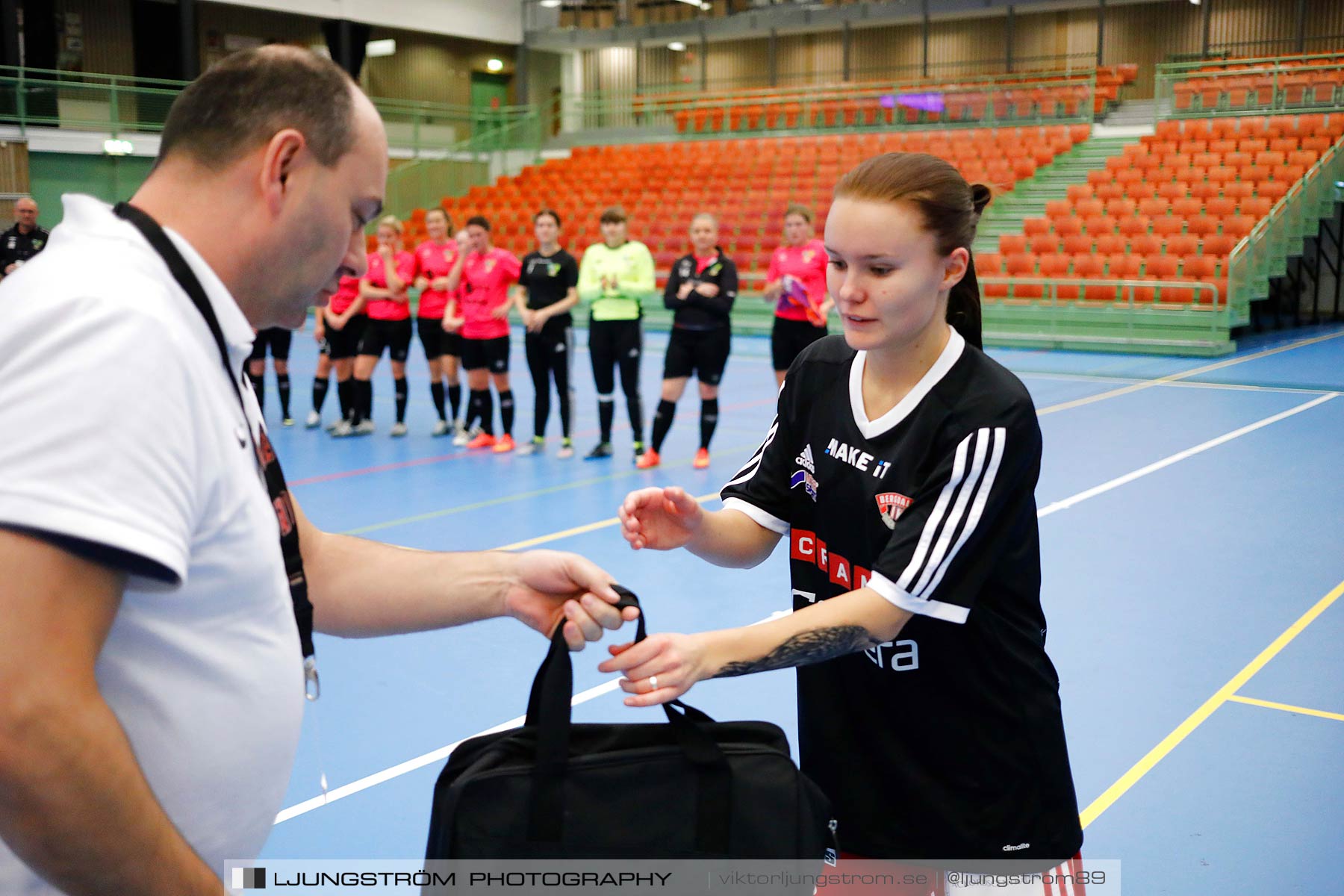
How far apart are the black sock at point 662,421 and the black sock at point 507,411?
4.85ft

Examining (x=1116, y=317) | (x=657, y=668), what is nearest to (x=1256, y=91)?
(x=1116, y=317)

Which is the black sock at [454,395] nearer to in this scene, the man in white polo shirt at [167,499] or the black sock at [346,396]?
the black sock at [346,396]

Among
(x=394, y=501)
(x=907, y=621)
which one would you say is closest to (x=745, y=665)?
(x=907, y=621)

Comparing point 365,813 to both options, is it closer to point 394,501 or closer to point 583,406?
point 394,501

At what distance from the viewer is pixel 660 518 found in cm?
210

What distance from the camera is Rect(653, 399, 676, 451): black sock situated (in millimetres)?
9266

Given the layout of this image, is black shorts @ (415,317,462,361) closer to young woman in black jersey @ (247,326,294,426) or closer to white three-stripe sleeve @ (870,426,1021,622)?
young woman in black jersey @ (247,326,294,426)

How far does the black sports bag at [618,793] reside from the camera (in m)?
1.49

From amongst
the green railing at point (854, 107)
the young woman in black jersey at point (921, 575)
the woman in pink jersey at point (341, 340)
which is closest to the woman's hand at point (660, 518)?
the young woman in black jersey at point (921, 575)

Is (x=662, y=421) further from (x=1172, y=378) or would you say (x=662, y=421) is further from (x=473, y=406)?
(x=1172, y=378)

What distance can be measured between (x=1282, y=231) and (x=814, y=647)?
1724 centimetres

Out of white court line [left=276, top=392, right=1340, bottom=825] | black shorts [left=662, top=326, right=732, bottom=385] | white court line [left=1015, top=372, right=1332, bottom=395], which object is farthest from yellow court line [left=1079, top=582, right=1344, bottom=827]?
white court line [left=1015, top=372, right=1332, bottom=395]

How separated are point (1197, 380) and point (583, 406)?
22.9ft

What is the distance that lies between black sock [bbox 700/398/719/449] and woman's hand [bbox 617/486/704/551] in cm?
704
